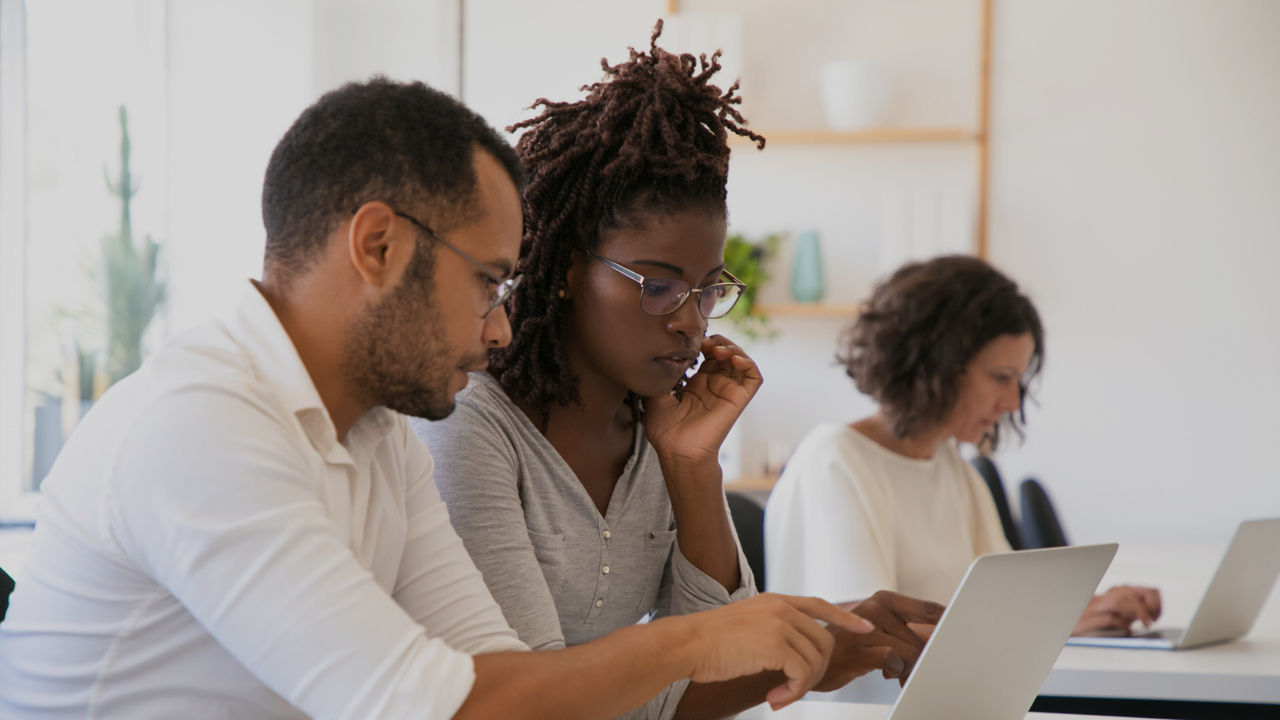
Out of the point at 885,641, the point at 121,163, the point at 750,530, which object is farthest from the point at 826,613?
the point at 121,163

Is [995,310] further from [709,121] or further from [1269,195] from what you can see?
[1269,195]

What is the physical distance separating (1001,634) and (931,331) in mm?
1273

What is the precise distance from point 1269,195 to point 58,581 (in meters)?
3.87

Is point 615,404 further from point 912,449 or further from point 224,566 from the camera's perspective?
point 912,449

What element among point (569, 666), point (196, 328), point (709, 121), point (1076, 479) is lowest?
point (1076, 479)

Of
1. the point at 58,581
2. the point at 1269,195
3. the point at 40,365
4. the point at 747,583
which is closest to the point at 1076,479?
the point at 1269,195

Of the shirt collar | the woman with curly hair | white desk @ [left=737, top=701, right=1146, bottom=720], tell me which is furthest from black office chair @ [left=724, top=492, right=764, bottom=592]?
the shirt collar

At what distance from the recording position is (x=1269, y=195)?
3566mm

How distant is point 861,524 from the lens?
1.93 metres

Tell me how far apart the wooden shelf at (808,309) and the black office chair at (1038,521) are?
90 centimetres

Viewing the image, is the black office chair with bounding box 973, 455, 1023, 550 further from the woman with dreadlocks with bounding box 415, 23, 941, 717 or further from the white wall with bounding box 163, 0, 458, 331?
the white wall with bounding box 163, 0, 458, 331

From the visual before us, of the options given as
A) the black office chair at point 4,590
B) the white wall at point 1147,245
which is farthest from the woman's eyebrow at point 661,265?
the white wall at point 1147,245

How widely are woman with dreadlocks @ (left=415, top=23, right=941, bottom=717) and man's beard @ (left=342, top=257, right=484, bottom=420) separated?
0.23 metres

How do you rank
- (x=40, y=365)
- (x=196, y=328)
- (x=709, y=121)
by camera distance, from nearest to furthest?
1. (x=196, y=328)
2. (x=709, y=121)
3. (x=40, y=365)
